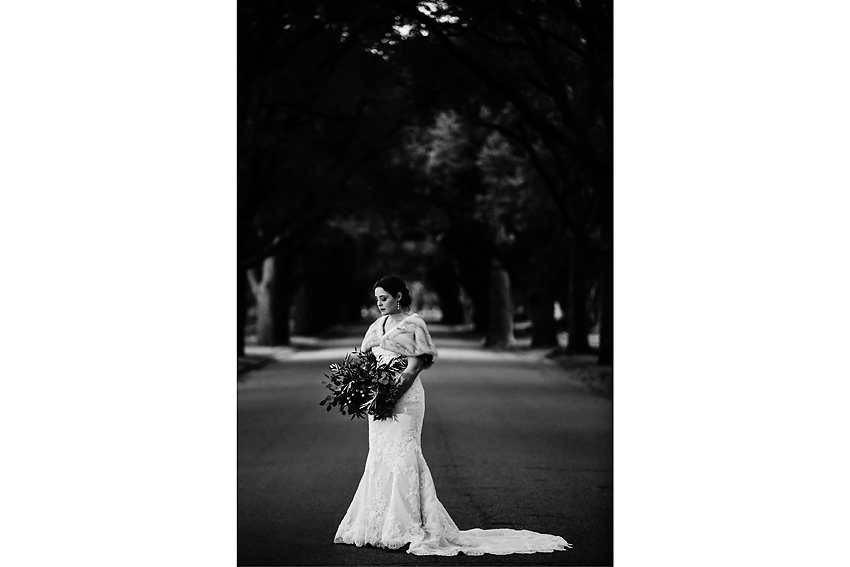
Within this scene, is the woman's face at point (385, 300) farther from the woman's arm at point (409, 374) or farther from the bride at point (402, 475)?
the woman's arm at point (409, 374)

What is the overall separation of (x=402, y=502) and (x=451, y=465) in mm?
2801

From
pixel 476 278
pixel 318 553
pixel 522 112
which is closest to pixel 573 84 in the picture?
pixel 522 112

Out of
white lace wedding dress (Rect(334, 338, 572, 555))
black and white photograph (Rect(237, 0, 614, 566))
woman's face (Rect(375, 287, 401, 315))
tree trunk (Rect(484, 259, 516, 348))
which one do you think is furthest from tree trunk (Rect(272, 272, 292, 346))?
woman's face (Rect(375, 287, 401, 315))

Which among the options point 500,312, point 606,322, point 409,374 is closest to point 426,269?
point 606,322

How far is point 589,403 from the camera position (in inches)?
581

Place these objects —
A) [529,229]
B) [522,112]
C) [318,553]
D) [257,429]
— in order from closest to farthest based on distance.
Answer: [318,553] → [257,429] → [522,112] → [529,229]

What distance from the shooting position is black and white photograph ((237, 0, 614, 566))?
7.07 m

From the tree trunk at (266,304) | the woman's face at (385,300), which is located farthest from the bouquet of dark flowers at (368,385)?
the tree trunk at (266,304)

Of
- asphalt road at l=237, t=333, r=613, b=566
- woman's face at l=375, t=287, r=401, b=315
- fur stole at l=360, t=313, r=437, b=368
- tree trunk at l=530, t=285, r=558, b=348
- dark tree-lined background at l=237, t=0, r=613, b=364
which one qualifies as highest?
dark tree-lined background at l=237, t=0, r=613, b=364

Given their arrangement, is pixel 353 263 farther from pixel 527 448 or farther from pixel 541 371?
pixel 527 448

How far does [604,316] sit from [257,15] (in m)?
10.0

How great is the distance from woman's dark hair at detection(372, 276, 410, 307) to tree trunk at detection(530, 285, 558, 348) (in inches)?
752

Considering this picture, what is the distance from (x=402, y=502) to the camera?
274 inches

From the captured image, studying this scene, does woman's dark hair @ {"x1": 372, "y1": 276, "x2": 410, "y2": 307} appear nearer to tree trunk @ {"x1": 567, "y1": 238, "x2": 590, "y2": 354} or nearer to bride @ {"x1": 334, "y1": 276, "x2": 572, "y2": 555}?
bride @ {"x1": 334, "y1": 276, "x2": 572, "y2": 555}
